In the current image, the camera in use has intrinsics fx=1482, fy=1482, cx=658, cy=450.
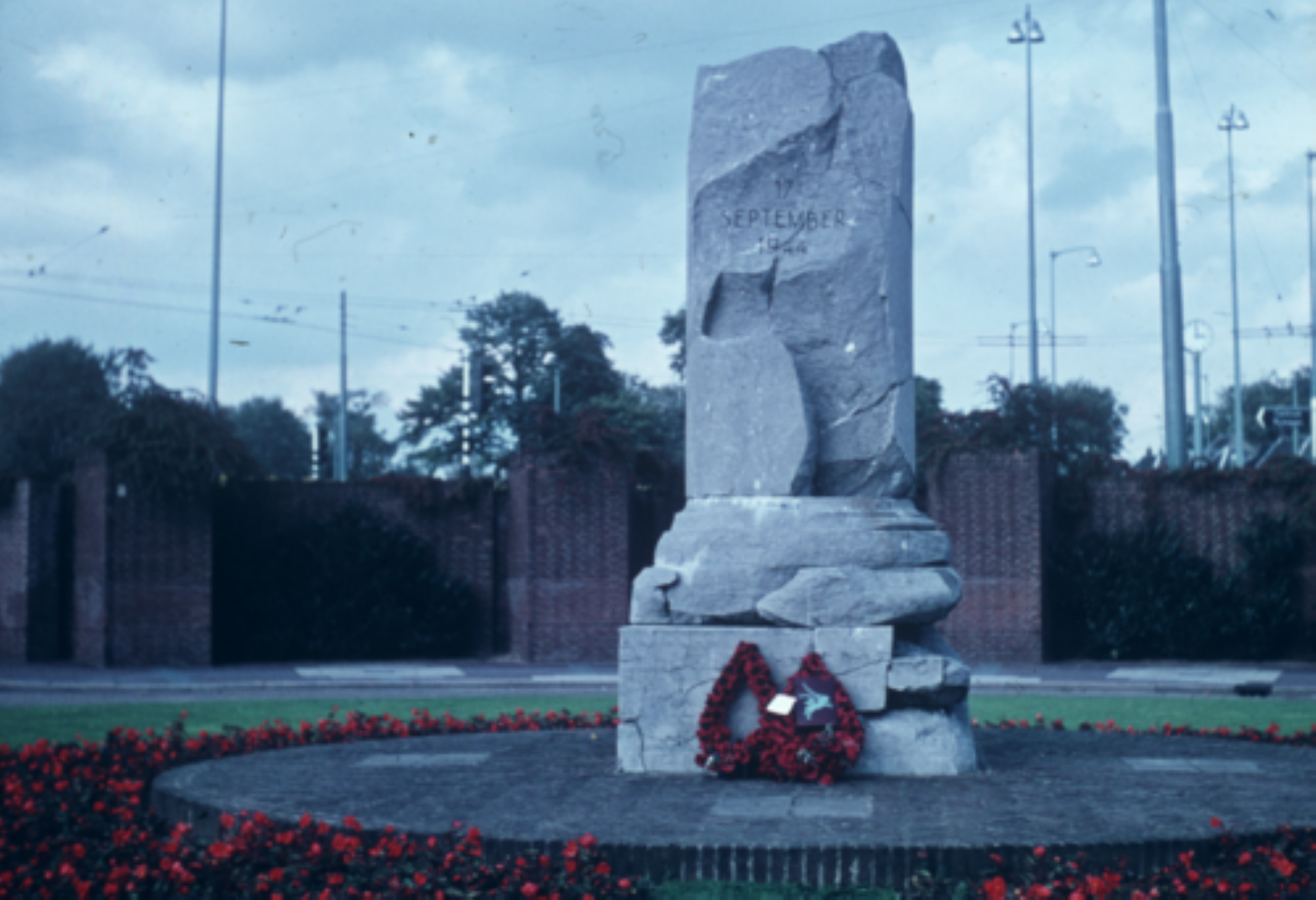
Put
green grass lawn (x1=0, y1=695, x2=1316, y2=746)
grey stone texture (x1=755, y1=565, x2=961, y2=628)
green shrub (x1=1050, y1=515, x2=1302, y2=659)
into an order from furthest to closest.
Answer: green shrub (x1=1050, y1=515, x2=1302, y2=659)
green grass lawn (x1=0, y1=695, x2=1316, y2=746)
grey stone texture (x1=755, y1=565, x2=961, y2=628)

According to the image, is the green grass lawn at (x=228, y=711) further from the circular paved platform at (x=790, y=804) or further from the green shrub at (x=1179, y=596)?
the green shrub at (x=1179, y=596)

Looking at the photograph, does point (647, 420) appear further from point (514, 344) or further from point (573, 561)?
point (573, 561)

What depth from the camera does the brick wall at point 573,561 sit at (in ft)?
75.3

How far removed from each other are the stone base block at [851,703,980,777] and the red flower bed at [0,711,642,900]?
90.5 inches

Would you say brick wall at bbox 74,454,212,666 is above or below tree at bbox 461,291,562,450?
below

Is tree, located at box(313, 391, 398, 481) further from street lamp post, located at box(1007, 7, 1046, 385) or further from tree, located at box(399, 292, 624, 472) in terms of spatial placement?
street lamp post, located at box(1007, 7, 1046, 385)

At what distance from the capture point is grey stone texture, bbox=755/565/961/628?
7293 millimetres

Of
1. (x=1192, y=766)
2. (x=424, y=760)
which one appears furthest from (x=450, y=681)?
(x=1192, y=766)

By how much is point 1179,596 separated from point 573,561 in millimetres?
9108

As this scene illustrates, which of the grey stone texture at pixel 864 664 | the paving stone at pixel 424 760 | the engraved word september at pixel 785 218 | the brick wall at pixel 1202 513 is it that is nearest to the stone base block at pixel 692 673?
the grey stone texture at pixel 864 664

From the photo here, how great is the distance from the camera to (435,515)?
24453 mm

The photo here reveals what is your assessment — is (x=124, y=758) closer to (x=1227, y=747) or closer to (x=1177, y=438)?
(x=1227, y=747)

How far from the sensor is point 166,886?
5242 mm

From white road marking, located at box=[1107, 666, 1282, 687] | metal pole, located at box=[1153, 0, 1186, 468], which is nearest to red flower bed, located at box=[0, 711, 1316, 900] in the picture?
white road marking, located at box=[1107, 666, 1282, 687]
